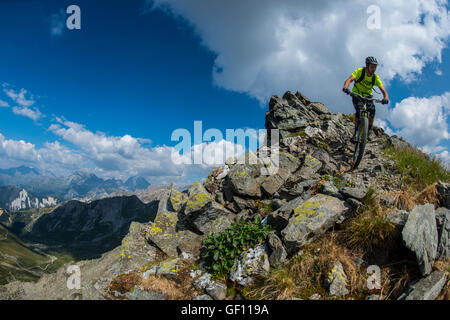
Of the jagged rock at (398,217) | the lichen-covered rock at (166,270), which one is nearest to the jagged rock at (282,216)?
the jagged rock at (398,217)

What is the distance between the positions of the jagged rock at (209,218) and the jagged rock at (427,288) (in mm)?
7226

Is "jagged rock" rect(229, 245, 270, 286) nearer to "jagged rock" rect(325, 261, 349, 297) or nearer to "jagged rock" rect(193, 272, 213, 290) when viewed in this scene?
"jagged rock" rect(193, 272, 213, 290)

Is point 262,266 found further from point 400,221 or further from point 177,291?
point 400,221

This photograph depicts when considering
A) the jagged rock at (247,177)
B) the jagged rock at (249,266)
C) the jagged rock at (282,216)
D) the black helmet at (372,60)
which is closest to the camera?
the jagged rock at (249,266)

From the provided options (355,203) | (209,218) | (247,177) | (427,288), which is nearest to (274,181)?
(247,177)

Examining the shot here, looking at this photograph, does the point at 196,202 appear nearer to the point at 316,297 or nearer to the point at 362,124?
the point at 316,297

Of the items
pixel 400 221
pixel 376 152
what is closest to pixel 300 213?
pixel 400 221

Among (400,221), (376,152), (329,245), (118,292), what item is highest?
(376,152)

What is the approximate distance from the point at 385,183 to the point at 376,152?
5.65m

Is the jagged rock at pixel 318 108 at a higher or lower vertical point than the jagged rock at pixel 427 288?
higher

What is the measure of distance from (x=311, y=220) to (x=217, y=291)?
403 cm

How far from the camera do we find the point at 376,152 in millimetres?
14898

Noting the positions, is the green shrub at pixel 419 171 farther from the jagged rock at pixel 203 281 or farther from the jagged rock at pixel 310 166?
the jagged rock at pixel 203 281

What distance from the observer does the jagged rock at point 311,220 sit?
746 cm
